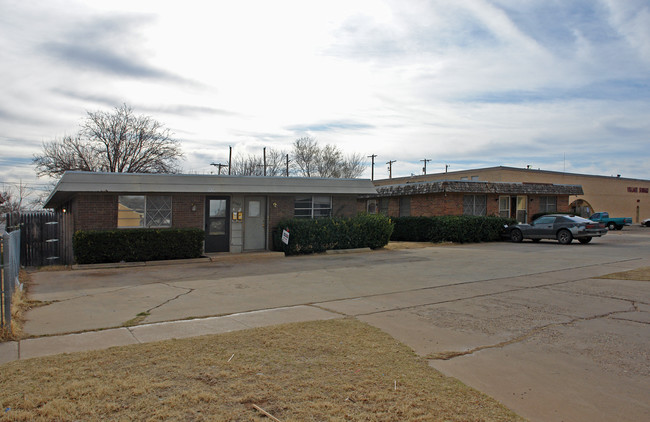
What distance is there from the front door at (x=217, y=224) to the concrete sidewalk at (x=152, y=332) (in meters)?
9.37

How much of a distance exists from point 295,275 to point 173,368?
7.38 metres

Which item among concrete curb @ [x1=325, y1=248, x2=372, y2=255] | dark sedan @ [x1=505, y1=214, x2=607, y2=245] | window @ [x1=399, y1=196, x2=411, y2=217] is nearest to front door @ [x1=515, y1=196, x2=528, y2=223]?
dark sedan @ [x1=505, y1=214, x2=607, y2=245]

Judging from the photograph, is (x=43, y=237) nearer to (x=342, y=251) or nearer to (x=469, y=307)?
(x=342, y=251)

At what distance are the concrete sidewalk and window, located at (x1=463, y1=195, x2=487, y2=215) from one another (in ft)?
62.2

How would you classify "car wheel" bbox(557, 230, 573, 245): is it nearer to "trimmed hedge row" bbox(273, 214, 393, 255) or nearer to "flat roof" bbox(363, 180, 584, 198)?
"flat roof" bbox(363, 180, 584, 198)

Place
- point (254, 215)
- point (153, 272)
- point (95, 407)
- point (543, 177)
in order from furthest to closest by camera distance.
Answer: point (543, 177) → point (254, 215) → point (153, 272) → point (95, 407)

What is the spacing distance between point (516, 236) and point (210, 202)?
15899 millimetres

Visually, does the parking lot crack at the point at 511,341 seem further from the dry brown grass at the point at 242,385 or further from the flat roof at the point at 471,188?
the flat roof at the point at 471,188

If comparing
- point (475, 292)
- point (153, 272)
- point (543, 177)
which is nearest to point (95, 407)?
point (475, 292)

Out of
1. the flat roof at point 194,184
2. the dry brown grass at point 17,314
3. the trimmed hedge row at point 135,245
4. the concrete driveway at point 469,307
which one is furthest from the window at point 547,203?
the dry brown grass at point 17,314

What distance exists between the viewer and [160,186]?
1534 cm

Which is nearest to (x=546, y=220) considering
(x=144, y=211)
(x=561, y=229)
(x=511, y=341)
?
(x=561, y=229)

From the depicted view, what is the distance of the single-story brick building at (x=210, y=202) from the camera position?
14.8 meters

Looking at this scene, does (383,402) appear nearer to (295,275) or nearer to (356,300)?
(356,300)
